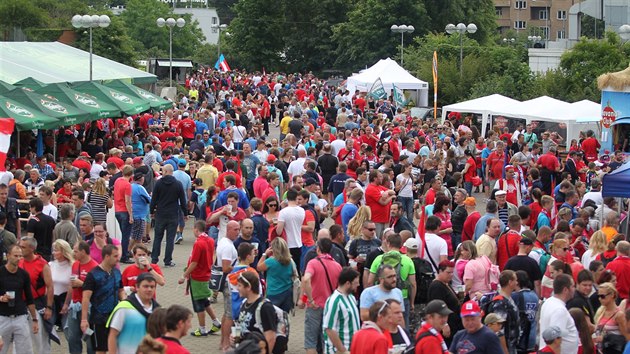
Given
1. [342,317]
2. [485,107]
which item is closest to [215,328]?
[342,317]

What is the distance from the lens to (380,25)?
6888cm

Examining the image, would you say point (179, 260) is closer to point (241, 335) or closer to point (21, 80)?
point (241, 335)

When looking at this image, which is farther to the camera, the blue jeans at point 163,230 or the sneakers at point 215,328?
the blue jeans at point 163,230

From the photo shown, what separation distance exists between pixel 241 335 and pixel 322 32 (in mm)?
71584

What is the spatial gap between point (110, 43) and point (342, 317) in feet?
183

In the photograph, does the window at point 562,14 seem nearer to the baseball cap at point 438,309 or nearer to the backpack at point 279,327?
the backpack at point 279,327

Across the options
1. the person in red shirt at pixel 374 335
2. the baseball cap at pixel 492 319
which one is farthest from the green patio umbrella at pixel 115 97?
the person in red shirt at pixel 374 335

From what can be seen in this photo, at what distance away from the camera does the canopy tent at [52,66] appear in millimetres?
32312

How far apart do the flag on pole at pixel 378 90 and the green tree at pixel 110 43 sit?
957 inches

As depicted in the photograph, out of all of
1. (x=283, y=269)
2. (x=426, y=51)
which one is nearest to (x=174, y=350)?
(x=283, y=269)

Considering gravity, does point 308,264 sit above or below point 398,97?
below

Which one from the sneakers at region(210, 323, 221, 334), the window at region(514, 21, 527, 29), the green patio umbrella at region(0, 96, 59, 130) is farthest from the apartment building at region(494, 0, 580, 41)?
the sneakers at region(210, 323, 221, 334)

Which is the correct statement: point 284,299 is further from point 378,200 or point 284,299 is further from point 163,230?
point 163,230

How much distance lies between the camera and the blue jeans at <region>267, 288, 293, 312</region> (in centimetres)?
1246
